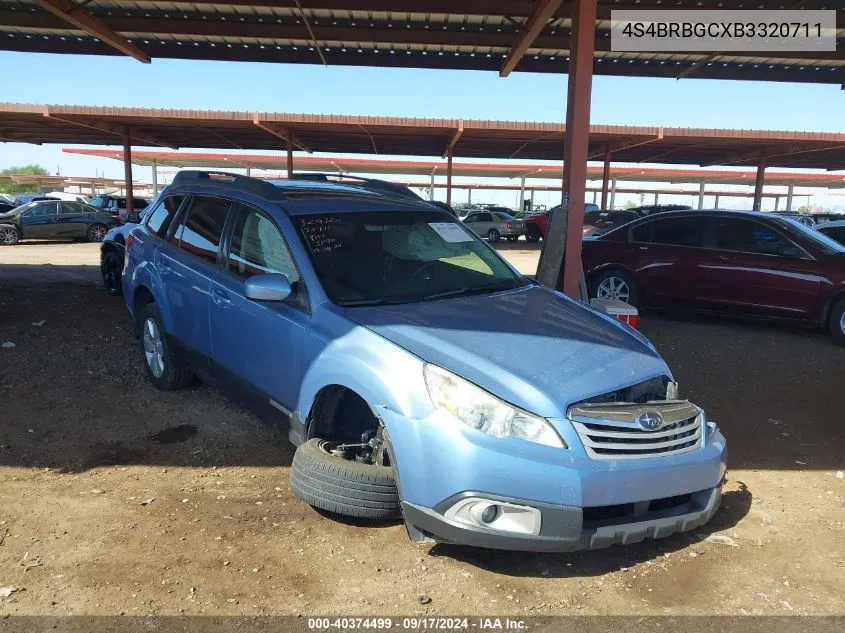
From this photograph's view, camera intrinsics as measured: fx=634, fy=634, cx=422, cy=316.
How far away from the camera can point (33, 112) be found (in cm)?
1898

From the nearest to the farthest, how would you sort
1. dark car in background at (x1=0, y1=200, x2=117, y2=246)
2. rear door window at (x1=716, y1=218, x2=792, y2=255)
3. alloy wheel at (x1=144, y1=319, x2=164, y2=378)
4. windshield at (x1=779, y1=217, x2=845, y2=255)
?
alloy wheel at (x1=144, y1=319, x2=164, y2=378) < windshield at (x1=779, y1=217, x2=845, y2=255) < rear door window at (x1=716, y1=218, x2=792, y2=255) < dark car in background at (x1=0, y1=200, x2=117, y2=246)

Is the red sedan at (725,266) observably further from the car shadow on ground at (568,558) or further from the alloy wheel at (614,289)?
the car shadow on ground at (568,558)

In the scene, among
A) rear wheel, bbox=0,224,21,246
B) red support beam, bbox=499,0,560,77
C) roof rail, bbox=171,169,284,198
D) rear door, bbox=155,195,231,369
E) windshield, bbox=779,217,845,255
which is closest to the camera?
roof rail, bbox=171,169,284,198

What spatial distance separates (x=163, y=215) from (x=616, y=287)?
653cm

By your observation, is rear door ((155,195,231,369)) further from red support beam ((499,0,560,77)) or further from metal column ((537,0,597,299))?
red support beam ((499,0,560,77))

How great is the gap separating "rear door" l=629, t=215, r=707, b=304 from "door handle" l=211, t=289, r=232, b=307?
21.9 ft

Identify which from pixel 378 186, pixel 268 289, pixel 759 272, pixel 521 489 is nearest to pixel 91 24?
pixel 378 186

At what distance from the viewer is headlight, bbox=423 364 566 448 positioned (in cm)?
263

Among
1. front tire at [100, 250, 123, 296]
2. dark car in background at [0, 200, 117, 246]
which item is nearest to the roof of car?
front tire at [100, 250, 123, 296]

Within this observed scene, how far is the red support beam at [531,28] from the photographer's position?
768cm

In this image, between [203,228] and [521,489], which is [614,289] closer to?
[203,228]

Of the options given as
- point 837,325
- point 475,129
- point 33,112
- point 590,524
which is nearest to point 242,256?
point 590,524

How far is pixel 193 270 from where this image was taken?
4.50 metres

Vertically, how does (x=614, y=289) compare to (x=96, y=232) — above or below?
below
